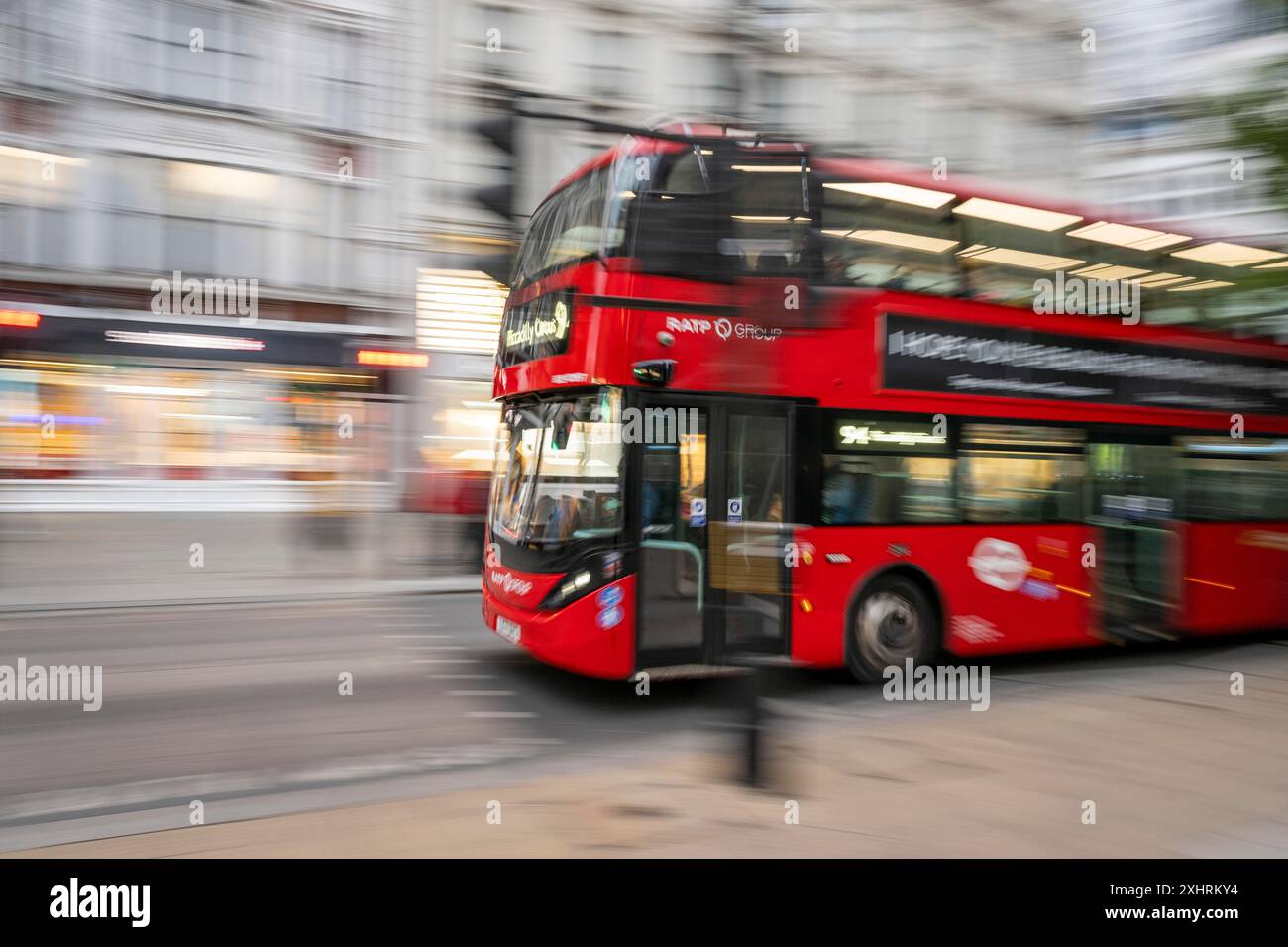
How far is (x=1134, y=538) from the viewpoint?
29.6 ft

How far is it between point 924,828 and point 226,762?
12.4ft

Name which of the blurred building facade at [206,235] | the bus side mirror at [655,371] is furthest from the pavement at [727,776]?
the blurred building facade at [206,235]

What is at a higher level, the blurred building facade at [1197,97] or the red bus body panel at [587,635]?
the blurred building facade at [1197,97]

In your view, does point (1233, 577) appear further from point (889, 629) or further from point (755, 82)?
point (755, 82)

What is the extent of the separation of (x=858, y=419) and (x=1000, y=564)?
1841mm

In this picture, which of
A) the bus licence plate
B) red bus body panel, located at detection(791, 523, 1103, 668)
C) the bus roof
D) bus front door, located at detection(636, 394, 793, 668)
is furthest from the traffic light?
red bus body panel, located at detection(791, 523, 1103, 668)

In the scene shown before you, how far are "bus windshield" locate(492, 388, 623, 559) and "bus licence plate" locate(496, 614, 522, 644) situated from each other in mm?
595

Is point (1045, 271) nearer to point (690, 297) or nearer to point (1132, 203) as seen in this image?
point (690, 297)

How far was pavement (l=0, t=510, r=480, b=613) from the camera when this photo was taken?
12.0 meters

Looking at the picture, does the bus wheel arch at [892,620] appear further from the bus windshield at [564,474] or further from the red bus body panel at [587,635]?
the bus windshield at [564,474]

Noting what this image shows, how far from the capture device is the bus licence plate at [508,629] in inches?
289

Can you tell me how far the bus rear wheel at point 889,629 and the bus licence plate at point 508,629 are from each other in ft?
7.92

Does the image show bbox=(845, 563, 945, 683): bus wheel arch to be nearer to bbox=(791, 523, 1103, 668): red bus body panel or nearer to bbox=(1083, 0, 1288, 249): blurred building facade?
bbox=(791, 523, 1103, 668): red bus body panel

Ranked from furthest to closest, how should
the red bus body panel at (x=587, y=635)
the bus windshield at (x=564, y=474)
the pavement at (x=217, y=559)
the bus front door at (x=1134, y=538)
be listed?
the pavement at (x=217, y=559), the bus front door at (x=1134, y=538), the bus windshield at (x=564, y=474), the red bus body panel at (x=587, y=635)
